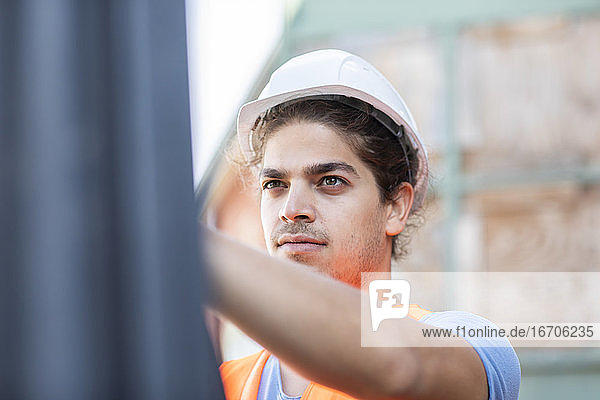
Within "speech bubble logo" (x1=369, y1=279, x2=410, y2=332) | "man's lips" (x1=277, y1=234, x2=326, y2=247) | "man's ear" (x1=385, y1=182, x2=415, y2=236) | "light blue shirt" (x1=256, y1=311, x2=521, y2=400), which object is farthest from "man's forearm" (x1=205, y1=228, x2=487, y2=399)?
"man's ear" (x1=385, y1=182, x2=415, y2=236)

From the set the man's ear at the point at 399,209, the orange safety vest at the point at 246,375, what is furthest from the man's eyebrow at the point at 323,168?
the orange safety vest at the point at 246,375

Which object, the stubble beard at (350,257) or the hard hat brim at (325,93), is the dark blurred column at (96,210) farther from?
the hard hat brim at (325,93)

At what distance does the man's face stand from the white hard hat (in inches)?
3.1

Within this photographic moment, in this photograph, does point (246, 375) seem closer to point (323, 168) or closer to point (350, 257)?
point (350, 257)

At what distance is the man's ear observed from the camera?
1.84 meters

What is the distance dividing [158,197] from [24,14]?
0.75ft

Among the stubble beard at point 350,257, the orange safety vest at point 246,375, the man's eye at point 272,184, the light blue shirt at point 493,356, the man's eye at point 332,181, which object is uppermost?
the man's eye at point 332,181

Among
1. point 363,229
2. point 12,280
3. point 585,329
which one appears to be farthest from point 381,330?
point 585,329

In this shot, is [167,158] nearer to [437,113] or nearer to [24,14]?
[24,14]

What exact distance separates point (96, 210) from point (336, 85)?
3.22 feet

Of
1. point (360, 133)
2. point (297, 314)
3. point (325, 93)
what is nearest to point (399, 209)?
point (360, 133)

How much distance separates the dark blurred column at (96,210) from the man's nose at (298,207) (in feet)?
2.50

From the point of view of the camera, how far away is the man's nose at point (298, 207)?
1615mm

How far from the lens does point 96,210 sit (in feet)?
2.72
